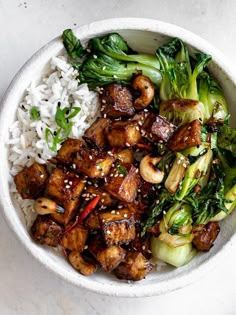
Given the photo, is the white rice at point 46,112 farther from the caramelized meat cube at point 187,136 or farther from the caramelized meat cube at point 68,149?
the caramelized meat cube at point 187,136

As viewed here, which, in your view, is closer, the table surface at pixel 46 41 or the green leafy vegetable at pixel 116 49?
the green leafy vegetable at pixel 116 49

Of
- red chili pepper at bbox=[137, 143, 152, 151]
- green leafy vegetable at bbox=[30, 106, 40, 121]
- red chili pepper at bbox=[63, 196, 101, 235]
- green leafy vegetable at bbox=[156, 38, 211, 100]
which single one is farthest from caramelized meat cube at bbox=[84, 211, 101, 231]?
green leafy vegetable at bbox=[156, 38, 211, 100]

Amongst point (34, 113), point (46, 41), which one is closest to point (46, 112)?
point (34, 113)

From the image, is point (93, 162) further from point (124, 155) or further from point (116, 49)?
point (116, 49)

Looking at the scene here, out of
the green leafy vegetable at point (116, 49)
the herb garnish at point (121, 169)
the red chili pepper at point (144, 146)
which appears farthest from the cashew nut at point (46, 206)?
the green leafy vegetable at point (116, 49)

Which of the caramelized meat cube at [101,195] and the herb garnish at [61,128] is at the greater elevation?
the herb garnish at [61,128]

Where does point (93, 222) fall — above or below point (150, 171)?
below

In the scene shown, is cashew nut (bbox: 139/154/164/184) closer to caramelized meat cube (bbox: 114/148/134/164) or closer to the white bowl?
caramelized meat cube (bbox: 114/148/134/164)
